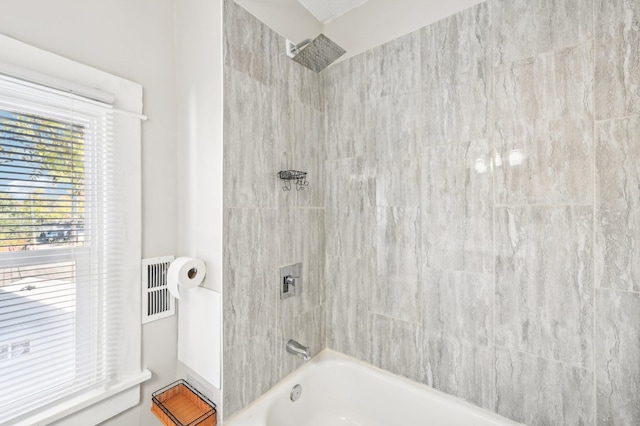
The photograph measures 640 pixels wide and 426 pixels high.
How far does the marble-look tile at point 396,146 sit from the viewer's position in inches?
58.0

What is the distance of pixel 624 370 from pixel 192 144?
200cm

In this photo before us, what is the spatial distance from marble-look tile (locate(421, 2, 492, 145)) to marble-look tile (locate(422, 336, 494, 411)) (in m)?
1.01

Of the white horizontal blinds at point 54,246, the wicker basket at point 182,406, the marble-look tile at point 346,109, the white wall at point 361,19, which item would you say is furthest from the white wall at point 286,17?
the wicker basket at point 182,406

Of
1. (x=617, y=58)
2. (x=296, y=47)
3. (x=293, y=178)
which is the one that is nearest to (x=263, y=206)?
(x=293, y=178)

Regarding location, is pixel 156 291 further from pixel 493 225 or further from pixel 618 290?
pixel 618 290

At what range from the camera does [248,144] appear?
1.33m

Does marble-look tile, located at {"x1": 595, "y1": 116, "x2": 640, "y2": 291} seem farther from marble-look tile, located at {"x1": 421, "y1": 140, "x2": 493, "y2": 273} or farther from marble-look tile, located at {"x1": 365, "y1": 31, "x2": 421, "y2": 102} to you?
marble-look tile, located at {"x1": 365, "y1": 31, "x2": 421, "y2": 102}

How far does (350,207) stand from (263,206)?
58cm

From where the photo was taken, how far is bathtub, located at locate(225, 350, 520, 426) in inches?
51.3

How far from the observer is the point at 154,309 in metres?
1.34

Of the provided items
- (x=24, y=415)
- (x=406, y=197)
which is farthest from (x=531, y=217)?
(x=24, y=415)

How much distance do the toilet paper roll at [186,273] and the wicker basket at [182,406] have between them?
474 millimetres

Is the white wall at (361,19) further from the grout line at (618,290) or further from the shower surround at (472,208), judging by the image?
the grout line at (618,290)

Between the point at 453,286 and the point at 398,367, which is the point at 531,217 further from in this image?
the point at 398,367
